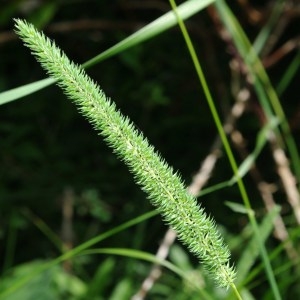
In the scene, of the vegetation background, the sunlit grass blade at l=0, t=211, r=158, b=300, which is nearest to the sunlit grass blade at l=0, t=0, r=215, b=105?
the sunlit grass blade at l=0, t=211, r=158, b=300

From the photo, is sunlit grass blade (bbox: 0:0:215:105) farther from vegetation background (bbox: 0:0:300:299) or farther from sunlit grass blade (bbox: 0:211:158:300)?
vegetation background (bbox: 0:0:300:299)

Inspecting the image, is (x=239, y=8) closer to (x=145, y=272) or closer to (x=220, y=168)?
(x=220, y=168)

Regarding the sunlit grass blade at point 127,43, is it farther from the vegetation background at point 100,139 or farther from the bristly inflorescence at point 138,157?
the vegetation background at point 100,139

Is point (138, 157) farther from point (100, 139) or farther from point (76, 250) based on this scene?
point (100, 139)

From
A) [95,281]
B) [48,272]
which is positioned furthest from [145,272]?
[48,272]

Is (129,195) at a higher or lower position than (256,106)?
lower

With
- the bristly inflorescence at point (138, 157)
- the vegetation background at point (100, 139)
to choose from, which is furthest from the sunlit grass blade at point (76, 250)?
the vegetation background at point (100, 139)
